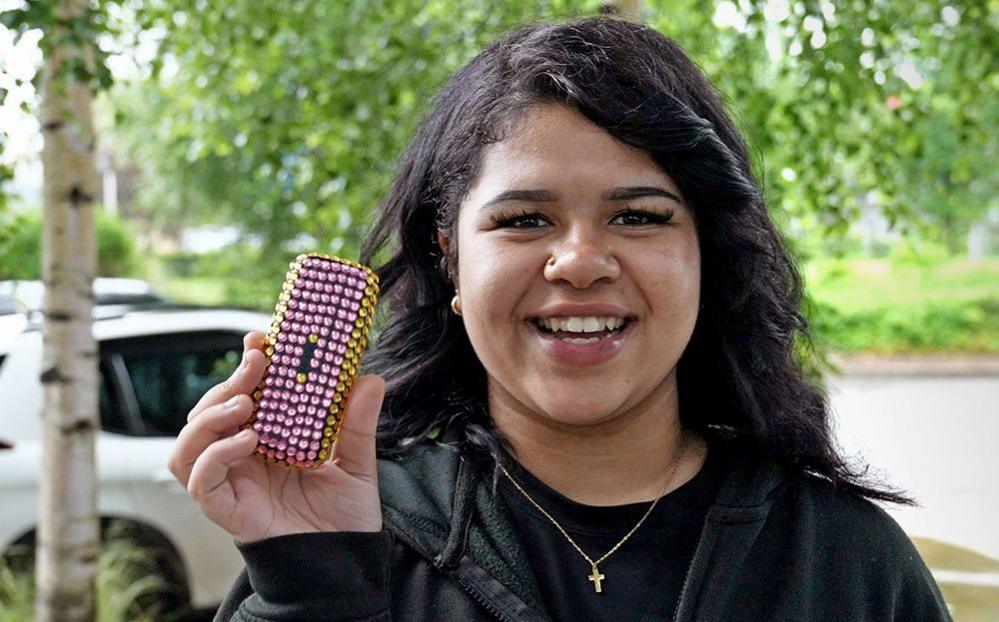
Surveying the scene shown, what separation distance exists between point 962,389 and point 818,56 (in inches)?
492

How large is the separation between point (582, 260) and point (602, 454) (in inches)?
12.0

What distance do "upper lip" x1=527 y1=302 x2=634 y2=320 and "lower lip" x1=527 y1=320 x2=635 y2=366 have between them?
1.1 inches

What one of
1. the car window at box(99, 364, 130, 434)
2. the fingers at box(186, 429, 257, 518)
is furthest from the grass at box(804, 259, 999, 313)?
the fingers at box(186, 429, 257, 518)

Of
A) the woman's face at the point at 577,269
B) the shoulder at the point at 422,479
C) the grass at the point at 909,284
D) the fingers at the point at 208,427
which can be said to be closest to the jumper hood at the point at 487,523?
the shoulder at the point at 422,479

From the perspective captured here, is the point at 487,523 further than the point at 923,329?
No

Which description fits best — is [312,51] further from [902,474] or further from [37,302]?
[902,474]

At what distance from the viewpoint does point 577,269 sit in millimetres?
1432

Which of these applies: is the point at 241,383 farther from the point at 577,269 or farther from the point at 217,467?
the point at 577,269

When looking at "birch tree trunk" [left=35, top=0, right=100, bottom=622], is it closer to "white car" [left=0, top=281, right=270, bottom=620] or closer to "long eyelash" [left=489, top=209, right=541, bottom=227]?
"white car" [left=0, top=281, right=270, bottom=620]

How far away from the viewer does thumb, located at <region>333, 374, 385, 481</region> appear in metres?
1.44

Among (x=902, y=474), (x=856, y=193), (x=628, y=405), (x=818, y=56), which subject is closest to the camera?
(x=628, y=405)

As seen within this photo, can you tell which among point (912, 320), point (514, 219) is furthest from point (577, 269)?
point (912, 320)

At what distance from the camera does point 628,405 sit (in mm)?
1541

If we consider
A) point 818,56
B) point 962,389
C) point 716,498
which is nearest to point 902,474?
point 962,389
